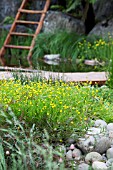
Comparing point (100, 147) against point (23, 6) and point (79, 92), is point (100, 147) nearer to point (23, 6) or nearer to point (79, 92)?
point (79, 92)

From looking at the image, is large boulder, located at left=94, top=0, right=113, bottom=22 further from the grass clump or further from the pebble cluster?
the pebble cluster

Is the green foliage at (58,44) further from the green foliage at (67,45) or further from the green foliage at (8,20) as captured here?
the green foliage at (8,20)

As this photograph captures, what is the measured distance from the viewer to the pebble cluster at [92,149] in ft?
11.4

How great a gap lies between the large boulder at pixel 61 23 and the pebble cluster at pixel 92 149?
7371mm

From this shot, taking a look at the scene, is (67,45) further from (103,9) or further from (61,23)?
(103,9)

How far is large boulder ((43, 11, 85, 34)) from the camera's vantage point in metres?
10.9

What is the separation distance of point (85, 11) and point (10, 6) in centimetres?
195

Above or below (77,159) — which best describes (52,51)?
below

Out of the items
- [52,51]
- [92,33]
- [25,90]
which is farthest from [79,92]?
[92,33]

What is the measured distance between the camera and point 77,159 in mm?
3508

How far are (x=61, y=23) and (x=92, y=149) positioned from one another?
25.1ft

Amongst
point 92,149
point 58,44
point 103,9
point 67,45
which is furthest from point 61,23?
point 92,149

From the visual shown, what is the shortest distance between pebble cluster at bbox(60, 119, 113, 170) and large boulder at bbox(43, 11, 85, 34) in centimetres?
737

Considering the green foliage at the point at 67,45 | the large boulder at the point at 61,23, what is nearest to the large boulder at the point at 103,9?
the large boulder at the point at 61,23
